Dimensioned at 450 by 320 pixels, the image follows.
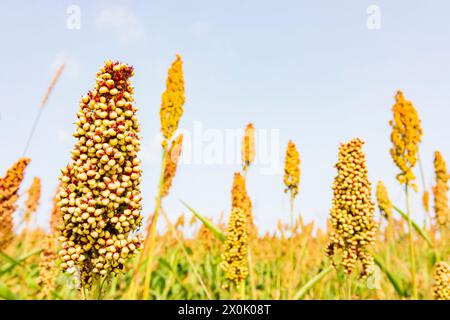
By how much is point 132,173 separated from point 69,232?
1.64 feet

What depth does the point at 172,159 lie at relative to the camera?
6.16 m

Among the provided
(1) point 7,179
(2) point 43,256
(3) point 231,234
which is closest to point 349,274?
(3) point 231,234

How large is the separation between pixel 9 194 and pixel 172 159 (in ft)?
6.95

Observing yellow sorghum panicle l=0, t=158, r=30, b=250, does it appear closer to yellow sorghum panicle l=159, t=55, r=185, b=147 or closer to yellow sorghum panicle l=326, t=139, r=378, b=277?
yellow sorghum panicle l=159, t=55, r=185, b=147

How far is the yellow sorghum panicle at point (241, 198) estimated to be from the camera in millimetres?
7777

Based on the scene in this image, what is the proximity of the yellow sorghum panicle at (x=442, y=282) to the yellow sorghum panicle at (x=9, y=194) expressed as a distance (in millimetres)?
5203

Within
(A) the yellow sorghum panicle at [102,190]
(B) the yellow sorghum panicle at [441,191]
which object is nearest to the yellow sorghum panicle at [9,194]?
(A) the yellow sorghum panicle at [102,190]

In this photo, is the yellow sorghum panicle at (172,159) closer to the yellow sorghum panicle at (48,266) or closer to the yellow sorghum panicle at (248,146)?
the yellow sorghum panicle at (48,266)

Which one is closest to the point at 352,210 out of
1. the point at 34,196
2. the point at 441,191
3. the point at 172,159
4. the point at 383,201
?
the point at 172,159

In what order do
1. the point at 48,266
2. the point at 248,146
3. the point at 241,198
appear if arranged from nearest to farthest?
the point at 48,266 → the point at 241,198 → the point at 248,146

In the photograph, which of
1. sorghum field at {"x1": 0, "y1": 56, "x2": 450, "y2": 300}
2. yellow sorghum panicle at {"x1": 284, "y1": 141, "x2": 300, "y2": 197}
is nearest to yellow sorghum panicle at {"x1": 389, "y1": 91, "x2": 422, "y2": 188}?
sorghum field at {"x1": 0, "y1": 56, "x2": 450, "y2": 300}

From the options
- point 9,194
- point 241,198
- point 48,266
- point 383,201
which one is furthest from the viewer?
point 383,201

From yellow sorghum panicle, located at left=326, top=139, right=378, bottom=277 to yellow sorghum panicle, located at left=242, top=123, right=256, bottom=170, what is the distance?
3.56 m

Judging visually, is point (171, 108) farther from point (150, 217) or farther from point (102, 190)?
point (102, 190)
